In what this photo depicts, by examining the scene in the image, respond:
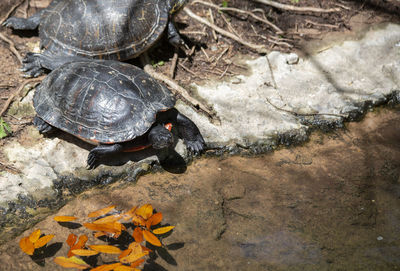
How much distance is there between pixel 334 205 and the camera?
3.51 meters

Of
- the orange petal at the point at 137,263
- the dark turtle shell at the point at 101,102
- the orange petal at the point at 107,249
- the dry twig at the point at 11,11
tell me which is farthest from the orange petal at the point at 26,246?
the dry twig at the point at 11,11

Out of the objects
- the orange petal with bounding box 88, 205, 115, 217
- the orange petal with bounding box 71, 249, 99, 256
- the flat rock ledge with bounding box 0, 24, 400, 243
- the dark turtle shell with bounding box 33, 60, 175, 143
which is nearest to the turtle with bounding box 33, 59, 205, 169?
the dark turtle shell with bounding box 33, 60, 175, 143

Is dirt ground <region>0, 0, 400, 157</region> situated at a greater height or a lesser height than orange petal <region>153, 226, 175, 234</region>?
greater

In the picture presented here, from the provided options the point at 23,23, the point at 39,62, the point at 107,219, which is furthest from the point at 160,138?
the point at 23,23

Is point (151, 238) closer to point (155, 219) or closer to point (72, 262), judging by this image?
point (155, 219)

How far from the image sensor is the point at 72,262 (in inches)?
115

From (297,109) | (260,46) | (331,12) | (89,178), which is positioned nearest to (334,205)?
(297,109)

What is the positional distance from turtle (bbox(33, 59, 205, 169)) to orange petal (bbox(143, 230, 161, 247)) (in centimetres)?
93

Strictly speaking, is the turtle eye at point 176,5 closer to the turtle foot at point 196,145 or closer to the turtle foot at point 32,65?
the turtle foot at point 32,65

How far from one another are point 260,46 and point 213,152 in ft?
6.95

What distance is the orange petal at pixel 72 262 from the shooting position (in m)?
2.88

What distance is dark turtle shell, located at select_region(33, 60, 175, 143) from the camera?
3.72 meters

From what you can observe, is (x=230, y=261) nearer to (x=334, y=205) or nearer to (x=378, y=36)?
(x=334, y=205)

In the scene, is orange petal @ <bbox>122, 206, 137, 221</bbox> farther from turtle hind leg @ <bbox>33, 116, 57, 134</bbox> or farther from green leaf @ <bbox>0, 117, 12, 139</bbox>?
green leaf @ <bbox>0, 117, 12, 139</bbox>
